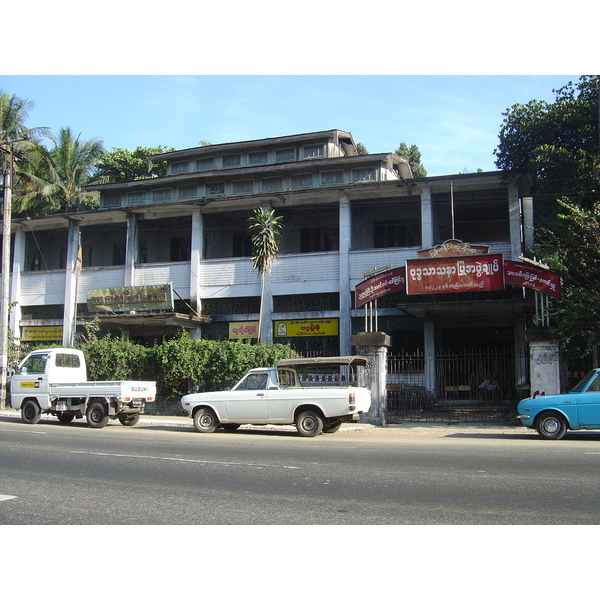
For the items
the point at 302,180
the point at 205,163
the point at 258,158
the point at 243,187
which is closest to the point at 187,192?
the point at 205,163

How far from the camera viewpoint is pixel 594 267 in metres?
18.1

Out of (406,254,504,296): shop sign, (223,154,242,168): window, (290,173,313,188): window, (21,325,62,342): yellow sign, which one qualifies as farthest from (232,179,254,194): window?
(406,254,504,296): shop sign

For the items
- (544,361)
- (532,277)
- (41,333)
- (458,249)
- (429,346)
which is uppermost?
(458,249)

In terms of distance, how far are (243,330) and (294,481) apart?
19.3 meters

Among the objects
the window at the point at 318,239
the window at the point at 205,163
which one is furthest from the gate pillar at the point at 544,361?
the window at the point at 205,163

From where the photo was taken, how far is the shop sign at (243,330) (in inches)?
1071

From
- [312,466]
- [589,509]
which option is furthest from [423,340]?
[589,509]

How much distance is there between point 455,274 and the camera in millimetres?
21375

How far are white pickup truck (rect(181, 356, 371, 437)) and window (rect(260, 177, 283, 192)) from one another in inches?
641

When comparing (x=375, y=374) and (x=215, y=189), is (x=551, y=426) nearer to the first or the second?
(x=375, y=374)

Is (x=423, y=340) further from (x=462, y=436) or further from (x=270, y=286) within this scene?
(x=462, y=436)

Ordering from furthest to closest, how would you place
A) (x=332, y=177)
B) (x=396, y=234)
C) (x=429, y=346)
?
(x=332, y=177) → (x=396, y=234) → (x=429, y=346)

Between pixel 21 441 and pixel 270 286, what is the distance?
1516 cm

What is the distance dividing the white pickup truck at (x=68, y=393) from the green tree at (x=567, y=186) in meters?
12.4
